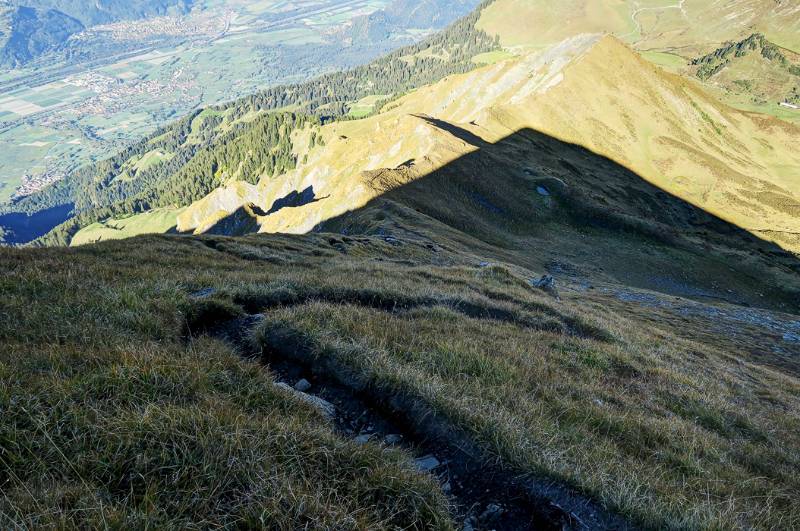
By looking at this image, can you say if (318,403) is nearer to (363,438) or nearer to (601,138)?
(363,438)

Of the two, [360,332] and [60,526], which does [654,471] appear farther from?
[60,526]

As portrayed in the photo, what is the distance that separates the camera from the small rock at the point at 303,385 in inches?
270

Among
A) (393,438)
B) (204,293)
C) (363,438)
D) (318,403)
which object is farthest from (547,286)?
(363,438)

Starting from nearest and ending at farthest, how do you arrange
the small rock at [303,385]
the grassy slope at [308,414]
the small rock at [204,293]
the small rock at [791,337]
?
the grassy slope at [308,414]
the small rock at [303,385]
the small rock at [204,293]
the small rock at [791,337]

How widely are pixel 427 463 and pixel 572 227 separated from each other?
210 ft

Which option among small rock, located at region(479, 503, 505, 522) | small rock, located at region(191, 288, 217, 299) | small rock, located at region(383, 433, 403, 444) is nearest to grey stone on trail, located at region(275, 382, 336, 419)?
small rock, located at region(383, 433, 403, 444)

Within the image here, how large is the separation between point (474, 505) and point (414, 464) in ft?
2.91

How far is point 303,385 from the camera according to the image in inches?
273

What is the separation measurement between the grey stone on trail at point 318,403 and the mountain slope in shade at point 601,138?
46.8 m

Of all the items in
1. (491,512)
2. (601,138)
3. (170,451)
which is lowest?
(601,138)

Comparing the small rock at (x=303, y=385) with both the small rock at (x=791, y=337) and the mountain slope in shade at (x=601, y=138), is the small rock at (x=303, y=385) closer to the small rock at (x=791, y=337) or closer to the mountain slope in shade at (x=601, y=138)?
the small rock at (x=791, y=337)

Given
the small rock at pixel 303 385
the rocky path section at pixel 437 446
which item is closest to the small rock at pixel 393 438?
the rocky path section at pixel 437 446

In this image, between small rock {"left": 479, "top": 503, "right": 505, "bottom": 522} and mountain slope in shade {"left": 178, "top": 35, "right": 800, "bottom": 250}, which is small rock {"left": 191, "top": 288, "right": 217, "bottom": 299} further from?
mountain slope in shade {"left": 178, "top": 35, "right": 800, "bottom": 250}

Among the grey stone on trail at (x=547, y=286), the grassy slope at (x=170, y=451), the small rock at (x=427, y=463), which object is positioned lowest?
the grey stone on trail at (x=547, y=286)
